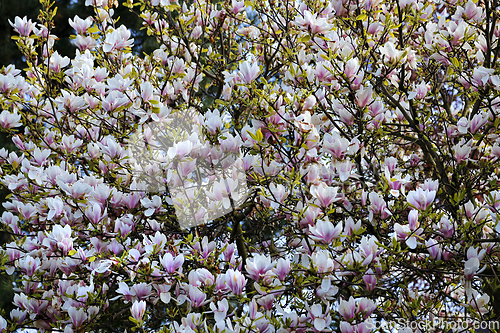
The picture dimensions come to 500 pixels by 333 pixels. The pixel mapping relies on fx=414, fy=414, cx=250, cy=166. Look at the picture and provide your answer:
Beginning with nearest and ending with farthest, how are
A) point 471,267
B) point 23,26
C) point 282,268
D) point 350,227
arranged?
point 471,267
point 282,268
point 350,227
point 23,26

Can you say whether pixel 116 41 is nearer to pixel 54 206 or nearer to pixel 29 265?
pixel 54 206

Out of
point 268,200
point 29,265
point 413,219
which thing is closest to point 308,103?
point 268,200

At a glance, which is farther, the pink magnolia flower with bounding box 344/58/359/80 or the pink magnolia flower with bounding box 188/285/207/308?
the pink magnolia flower with bounding box 344/58/359/80

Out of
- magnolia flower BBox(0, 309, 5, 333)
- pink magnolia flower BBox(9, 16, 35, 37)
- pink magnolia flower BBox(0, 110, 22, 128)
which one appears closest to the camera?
magnolia flower BBox(0, 309, 5, 333)

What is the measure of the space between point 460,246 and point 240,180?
1102 millimetres

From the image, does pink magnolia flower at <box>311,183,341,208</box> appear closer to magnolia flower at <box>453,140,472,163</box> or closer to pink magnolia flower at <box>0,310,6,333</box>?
magnolia flower at <box>453,140,472,163</box>

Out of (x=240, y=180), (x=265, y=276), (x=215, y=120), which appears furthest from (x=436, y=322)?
(x=215, y=120)

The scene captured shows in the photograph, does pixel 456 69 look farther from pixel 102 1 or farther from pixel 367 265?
pixel 102 1

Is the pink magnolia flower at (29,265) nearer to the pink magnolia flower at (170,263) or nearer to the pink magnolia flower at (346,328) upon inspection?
the pink magnolia flower at (170,263)

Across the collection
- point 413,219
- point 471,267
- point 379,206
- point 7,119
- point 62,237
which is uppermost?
point 7,119

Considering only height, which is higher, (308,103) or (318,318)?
(308,103)

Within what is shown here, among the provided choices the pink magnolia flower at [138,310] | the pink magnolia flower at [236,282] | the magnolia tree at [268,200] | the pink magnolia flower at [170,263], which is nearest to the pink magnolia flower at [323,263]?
the magnolia tree at [268,200]

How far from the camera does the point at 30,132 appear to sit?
10.1 feet

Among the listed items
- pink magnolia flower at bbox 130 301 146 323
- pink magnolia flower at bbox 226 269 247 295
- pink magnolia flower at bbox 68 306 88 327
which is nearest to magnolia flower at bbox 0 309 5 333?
pink magnolia flower at bbox 68 306 88 327
